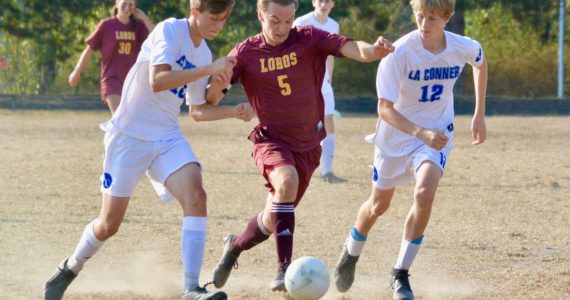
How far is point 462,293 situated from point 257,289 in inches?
47.5

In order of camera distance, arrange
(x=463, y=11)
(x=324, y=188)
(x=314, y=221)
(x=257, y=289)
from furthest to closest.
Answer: (x=463, y=11), (x=324, y=188), (x=314, y=221), (x=257, y=289)

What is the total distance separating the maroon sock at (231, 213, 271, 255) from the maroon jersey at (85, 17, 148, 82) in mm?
5440

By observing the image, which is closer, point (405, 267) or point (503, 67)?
point (405, 267)

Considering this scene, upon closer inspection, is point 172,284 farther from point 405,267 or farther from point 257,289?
point 405,267

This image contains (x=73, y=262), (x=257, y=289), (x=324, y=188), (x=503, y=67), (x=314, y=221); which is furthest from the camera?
(x=503, y=67)

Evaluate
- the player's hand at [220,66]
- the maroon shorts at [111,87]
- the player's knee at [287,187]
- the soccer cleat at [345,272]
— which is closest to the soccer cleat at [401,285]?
the soccer cleat at [345,272]

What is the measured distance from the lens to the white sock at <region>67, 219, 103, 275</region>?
5.88 meters

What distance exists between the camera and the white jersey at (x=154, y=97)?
5.72 meters

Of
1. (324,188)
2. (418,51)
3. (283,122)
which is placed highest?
(418,51)

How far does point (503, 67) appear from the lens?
2547 cm

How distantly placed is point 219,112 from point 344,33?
Result: 1870 cm

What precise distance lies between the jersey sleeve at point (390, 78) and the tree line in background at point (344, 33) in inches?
683

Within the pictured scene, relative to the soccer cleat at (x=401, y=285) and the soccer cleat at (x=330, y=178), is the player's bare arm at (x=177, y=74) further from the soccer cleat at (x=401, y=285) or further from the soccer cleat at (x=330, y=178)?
the soccer cleat at (x=330, y=178)

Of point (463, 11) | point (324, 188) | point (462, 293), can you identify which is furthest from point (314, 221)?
point (463, 11)
